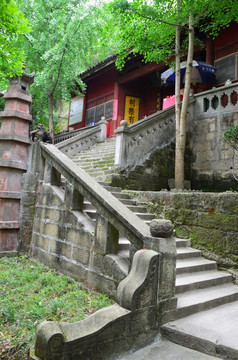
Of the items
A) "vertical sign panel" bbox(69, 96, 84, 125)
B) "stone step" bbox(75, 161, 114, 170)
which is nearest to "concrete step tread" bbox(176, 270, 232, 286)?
"stone step" bbox(75, 161, 114, 170)

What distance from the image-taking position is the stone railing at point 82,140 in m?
10.8

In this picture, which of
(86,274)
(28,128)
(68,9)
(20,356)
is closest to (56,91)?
(68,9)

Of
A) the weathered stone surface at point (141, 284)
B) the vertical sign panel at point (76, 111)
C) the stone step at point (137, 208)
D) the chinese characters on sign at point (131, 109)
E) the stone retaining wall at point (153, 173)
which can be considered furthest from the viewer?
the vertical sign panel at point (76, 111)

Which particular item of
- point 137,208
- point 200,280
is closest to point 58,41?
point 137,208

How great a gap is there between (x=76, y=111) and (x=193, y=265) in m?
16.3

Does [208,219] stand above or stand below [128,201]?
below

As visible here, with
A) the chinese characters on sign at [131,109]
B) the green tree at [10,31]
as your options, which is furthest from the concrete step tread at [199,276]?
the chinese characters on sign at [131,109]

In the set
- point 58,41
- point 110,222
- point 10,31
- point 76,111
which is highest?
point 58,41

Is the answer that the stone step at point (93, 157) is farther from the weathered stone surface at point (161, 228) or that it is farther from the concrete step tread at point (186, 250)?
the weathered stone surface at point (161, 228)

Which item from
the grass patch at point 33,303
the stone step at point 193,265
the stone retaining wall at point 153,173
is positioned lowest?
the grass patch at point 33,303

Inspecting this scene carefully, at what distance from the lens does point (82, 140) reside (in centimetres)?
1165

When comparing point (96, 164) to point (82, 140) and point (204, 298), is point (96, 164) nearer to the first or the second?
point (82, 140)

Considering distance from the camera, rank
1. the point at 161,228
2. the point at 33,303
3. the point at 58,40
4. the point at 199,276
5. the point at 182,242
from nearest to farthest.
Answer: the point at 161,228, the point at 33,303, the point at 199,276, the point at 182,242, the point at 58,40

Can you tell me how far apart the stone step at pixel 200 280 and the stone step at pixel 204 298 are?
6 cm
